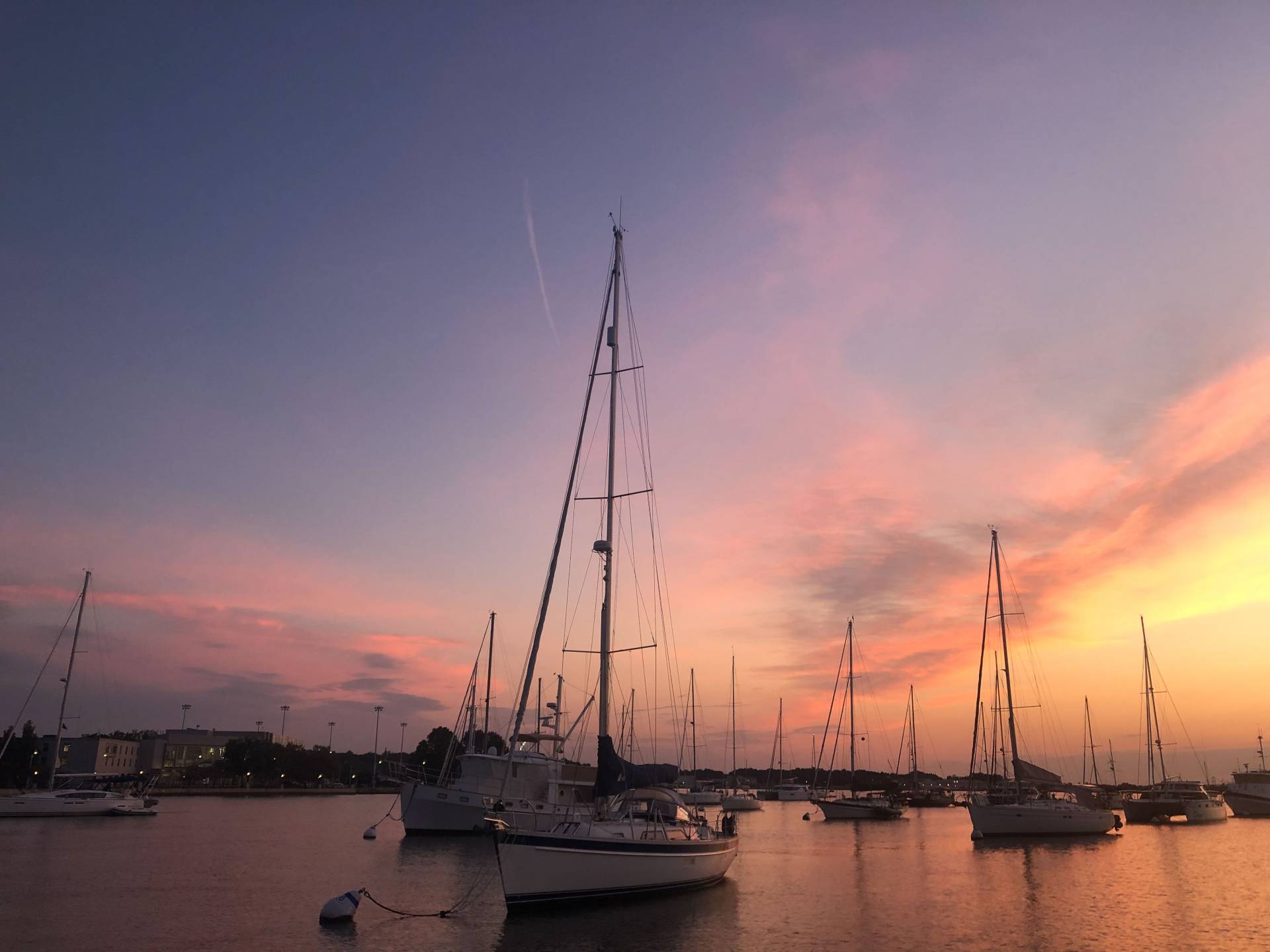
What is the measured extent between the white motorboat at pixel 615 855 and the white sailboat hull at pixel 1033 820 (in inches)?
1238

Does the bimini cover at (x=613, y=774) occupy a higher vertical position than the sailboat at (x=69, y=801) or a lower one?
higher

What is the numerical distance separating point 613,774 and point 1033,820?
1609 inches

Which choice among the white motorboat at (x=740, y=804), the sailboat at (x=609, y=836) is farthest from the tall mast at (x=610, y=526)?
the white motorboat at (x=740, y=804)

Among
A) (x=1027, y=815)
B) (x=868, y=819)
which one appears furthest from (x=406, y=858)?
(x=868, y=819)

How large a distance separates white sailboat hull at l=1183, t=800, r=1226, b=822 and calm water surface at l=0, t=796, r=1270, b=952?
24179mm

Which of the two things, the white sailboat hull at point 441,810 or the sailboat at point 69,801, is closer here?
the white sailboat hull at point 441,810

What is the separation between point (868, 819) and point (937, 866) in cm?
4595

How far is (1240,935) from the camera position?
25.4m

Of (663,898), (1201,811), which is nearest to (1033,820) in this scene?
(1201,811)

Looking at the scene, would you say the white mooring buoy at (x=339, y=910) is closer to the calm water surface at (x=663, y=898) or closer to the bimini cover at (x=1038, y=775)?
the calm water surface at (x=663, y=898)

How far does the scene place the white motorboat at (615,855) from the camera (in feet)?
80.4

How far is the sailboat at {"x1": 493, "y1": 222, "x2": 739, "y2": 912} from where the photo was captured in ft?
80.9

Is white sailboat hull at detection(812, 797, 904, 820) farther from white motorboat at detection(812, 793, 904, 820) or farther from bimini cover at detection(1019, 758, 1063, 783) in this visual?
bimini cover at detection(1019, 758, 1063, 783)

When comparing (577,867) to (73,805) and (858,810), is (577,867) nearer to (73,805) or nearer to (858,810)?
(858,810)
